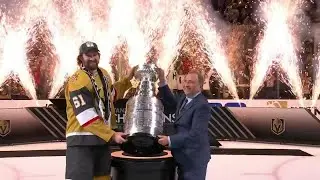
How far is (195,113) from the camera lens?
3.60m

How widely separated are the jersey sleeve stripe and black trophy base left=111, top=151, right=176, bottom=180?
0.34m

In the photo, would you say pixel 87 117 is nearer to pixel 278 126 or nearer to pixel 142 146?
pixel 142 146

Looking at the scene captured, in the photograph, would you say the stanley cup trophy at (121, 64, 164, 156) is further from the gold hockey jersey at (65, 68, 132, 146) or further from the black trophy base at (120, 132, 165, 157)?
the gold hockey jersey at (65, 68, 132, 146)

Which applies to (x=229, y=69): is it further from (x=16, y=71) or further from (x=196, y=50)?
(x=16, y=71)

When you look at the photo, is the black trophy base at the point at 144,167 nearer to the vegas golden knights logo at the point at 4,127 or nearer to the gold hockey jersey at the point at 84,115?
the gold hockey jersey at the point at 84,115

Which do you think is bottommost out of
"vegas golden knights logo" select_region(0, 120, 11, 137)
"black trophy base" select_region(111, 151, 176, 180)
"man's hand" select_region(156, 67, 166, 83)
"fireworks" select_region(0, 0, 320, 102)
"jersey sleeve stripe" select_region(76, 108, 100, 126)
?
"black trophy base" select_region(111, 151, 176, 180)

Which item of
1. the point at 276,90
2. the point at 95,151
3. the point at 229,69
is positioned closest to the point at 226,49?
the point at 229,69

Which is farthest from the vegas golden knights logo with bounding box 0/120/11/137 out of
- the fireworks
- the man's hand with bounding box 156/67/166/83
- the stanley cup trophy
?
the fireworks

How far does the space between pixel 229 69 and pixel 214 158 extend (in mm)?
9122

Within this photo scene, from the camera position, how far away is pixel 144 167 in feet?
11.8

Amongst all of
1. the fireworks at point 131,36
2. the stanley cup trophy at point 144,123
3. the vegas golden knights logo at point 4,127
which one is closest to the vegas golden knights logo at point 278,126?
the vegas golden knights logo at point 4,127

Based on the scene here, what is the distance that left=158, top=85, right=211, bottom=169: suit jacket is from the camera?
359cm

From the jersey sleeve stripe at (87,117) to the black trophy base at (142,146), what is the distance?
0.29 m

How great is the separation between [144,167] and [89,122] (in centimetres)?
Answer: 51
